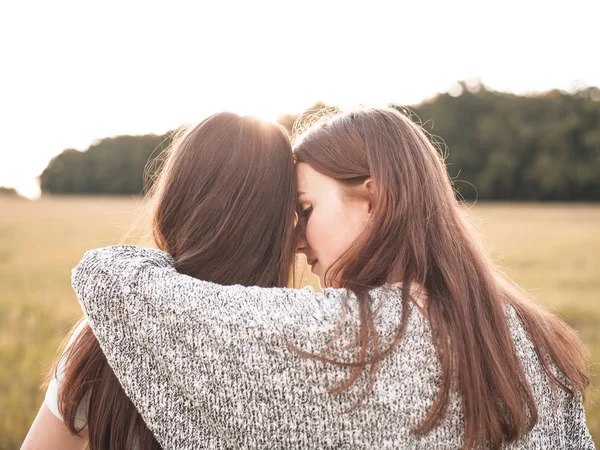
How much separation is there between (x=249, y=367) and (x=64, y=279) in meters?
9.33

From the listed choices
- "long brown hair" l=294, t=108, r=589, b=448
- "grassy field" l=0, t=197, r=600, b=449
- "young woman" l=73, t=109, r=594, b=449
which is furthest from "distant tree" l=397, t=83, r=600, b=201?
"young woman" l=73, t=109, r=594, b=449

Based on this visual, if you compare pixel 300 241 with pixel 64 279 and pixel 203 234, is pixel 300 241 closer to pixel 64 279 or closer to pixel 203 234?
pixel 203 234

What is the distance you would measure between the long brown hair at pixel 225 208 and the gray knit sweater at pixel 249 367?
27 centimetres

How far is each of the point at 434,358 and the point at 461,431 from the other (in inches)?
9.9

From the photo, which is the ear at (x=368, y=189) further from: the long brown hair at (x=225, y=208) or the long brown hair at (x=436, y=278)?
the long brown hair at (x=225, y=208)

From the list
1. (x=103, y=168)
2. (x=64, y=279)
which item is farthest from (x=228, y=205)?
(x=103, y=168)

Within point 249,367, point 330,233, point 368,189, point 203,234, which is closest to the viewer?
point 249,367

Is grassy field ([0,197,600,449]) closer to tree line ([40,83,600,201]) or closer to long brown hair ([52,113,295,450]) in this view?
long brown hair ([52,113,295,450])

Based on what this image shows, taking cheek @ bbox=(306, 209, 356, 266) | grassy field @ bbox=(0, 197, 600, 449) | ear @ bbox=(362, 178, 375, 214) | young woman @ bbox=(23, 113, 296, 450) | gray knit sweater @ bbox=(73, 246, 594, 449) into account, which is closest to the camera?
gray knit sweater @ bbox=(73, 246, 594, 449)

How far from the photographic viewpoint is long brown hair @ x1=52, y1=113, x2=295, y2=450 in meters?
2.01

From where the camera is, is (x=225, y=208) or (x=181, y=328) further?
(x=225, y=208)

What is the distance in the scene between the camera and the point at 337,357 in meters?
1.59

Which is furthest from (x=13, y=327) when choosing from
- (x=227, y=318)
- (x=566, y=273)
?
(x=566, y=273)

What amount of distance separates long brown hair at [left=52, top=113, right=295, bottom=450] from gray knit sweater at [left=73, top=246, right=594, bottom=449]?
27 cm
